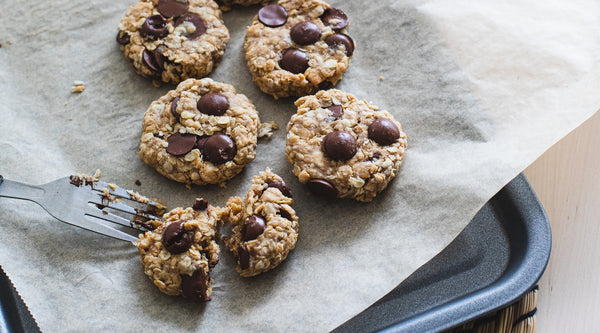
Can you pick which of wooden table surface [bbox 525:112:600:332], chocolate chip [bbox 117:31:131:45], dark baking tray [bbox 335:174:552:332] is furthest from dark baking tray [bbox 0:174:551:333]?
chocolate chip [bbox 117:31:131:45]

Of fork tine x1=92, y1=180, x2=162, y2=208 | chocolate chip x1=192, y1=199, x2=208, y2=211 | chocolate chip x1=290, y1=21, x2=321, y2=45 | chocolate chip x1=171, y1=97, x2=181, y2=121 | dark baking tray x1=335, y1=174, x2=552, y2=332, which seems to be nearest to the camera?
dark baking tray x1=335, y1=174, x2=552, y2=332

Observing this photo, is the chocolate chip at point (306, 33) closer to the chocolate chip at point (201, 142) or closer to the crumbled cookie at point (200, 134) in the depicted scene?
the crumbled cookie at point (200, 134)

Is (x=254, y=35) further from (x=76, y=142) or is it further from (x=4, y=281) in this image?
(x=4, y=281)

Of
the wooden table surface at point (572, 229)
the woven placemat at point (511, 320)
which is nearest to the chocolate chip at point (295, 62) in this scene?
the wooden table surface at point (572, 229)

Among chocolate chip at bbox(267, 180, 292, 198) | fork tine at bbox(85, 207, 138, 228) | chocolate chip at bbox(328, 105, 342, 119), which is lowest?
fork tine at bbox(85, 207, 138, 228)

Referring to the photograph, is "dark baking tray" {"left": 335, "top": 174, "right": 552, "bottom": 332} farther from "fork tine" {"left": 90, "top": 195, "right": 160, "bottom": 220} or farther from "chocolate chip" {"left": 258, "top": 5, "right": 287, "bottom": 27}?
"chocolate chip" {"left": 258, "top": 5, "right": 287, "bottom": 27}

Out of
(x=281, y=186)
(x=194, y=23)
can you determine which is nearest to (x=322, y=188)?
(x=281, y=186)

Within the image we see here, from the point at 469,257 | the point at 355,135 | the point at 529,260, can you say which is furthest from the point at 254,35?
the point at 529,260
